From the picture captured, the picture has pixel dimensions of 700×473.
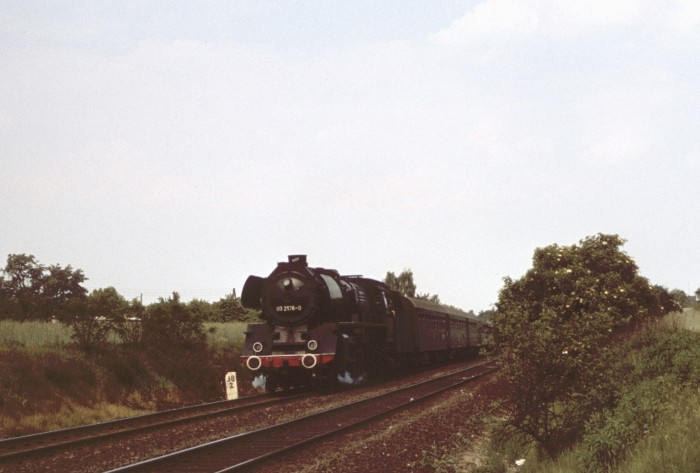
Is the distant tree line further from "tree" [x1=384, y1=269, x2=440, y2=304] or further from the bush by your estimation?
"tree" [x1=384, y1=269, x2=440, y2=304]

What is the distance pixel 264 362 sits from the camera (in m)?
18.9

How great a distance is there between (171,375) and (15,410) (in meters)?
Answer: 6.39

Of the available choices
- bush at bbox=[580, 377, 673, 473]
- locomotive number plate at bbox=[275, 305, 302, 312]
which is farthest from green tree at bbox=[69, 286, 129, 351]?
bush at bbox=[580, 377, 673, 473]

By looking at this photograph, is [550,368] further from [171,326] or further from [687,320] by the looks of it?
[171,326]

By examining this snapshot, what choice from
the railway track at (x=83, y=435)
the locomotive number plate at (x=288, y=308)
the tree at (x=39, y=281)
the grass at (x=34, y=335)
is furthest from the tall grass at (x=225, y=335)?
the tree at (x=39, y=281)

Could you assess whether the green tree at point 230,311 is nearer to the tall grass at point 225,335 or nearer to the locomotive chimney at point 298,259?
the tall grass at point 225,335

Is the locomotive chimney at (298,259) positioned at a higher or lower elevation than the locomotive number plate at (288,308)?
higher

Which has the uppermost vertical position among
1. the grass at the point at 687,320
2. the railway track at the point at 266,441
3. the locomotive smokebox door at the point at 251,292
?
the locomotive smokebox door at the point at 251,292

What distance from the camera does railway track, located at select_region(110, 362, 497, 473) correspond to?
920 centimetres

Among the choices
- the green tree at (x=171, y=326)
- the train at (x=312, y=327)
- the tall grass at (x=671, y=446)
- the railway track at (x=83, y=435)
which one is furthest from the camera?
the green tree at (x=171, y=326)

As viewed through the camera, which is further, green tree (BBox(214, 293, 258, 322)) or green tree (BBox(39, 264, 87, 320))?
green tree (BBox(39, 264, 87, 320))

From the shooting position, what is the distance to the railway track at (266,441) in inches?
362

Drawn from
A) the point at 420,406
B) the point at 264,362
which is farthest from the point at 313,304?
the point at 420,406

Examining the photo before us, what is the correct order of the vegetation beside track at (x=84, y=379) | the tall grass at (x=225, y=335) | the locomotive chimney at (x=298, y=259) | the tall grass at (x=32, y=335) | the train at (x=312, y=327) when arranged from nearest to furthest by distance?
the vegetation beside track at (x=84, y=379), the tall grass at (x=32, y=335), the train at (x=312, y=327), the locomotive chimney at (x=298, y=259), the tall grass at (x=225, y=335)
